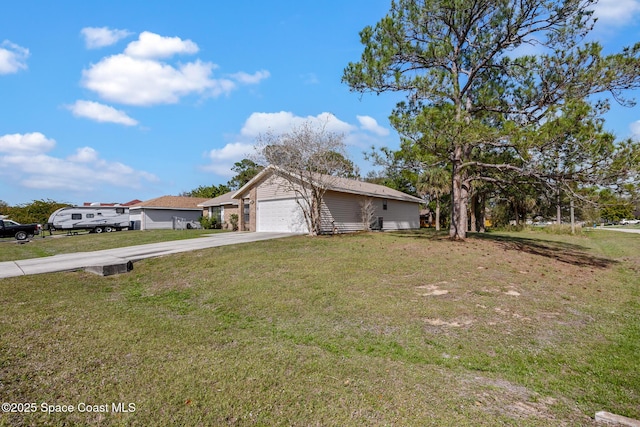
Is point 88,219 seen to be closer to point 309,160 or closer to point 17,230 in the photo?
point 17,230

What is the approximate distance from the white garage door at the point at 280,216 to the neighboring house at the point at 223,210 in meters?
4.21

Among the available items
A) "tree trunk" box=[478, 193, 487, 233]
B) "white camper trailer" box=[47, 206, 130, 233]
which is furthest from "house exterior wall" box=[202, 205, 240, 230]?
"tree trunk" box=[478, 193, 487, 233]

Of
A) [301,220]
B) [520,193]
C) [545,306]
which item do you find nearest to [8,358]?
[545,306]

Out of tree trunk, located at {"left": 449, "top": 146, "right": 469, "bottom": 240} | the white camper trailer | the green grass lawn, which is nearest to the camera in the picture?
the green grass lawn

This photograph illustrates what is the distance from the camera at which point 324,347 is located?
4238 mm

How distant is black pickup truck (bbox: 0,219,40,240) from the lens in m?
20.4

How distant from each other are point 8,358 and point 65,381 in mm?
1055

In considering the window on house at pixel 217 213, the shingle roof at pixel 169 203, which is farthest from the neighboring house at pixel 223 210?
the shingle roof at pixel 169 203

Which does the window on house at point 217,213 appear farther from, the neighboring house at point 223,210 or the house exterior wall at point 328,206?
the house exterior wall at point 328,206

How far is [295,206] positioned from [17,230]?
58.3 feet

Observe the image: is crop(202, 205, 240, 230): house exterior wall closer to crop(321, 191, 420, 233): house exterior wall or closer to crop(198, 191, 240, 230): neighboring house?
crop(198, 191, 240, 230): neighboring house

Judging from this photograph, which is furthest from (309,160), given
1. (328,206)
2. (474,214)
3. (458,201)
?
(474,214)

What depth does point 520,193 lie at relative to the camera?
13922 mm

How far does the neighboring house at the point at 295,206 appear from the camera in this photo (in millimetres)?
17734
